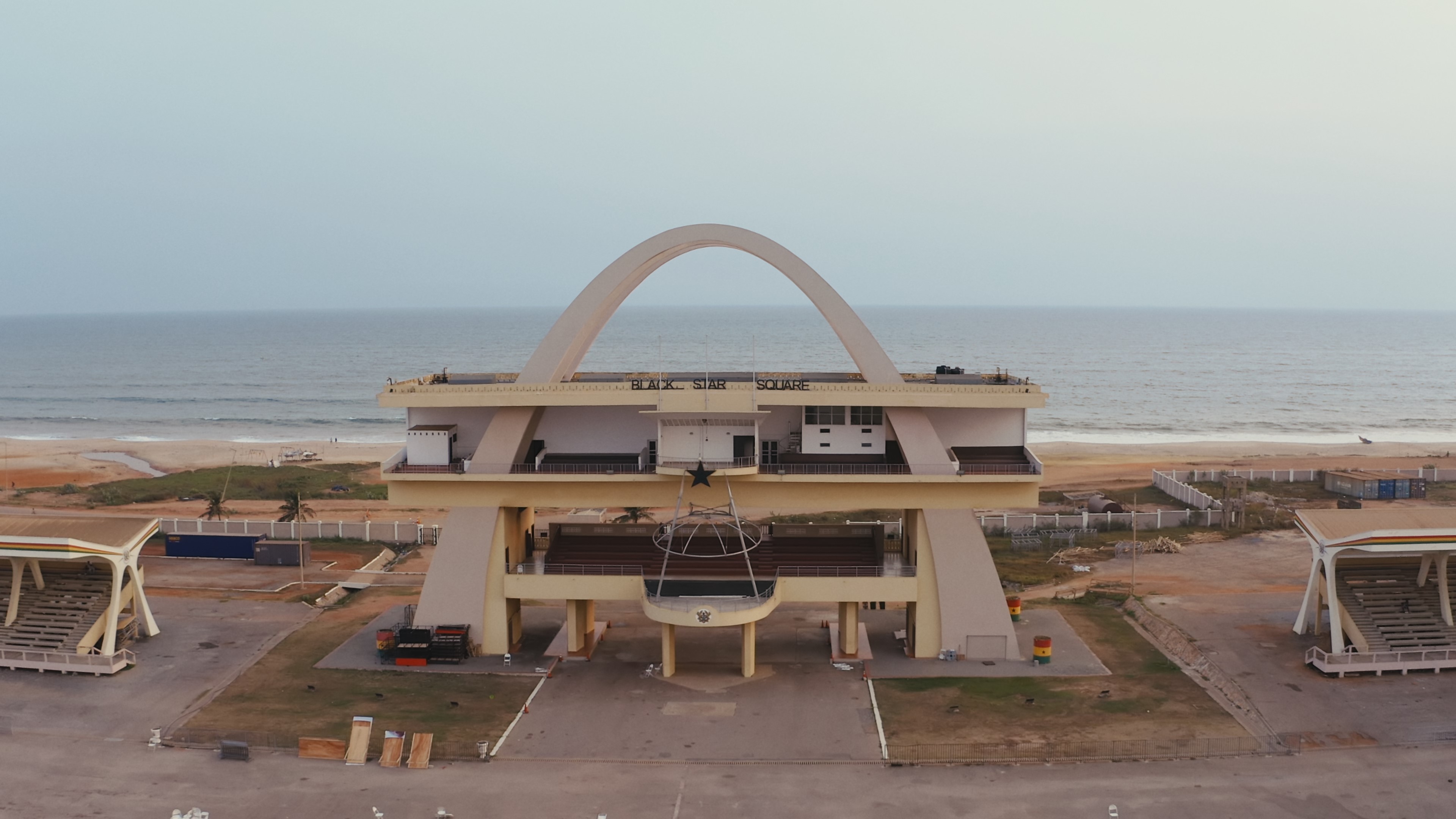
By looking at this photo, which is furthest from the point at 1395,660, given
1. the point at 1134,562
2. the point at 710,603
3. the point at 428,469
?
the point at 428,469

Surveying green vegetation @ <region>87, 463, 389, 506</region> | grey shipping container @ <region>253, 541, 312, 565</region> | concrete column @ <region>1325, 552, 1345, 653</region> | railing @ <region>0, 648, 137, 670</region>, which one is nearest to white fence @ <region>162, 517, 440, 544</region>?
grey shipping container @ <region>253, 541, 312, 565</region>

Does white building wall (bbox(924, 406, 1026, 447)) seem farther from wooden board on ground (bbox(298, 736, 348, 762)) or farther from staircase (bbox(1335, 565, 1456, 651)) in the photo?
wooden board on ground (bbox(298, 736, 348, 762))

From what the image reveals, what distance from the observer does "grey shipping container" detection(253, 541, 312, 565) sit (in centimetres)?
5644

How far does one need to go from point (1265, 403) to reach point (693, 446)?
13265cm

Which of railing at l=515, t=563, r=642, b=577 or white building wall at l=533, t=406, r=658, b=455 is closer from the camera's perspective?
railing at l=515, t=563, r=642, b=577

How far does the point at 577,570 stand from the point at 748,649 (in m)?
7.43

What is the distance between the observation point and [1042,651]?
38625mm

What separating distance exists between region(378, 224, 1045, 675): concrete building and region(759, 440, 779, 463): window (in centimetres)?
8

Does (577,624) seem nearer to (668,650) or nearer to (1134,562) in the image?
(668,650)

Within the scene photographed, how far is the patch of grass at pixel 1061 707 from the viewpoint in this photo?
32219mm

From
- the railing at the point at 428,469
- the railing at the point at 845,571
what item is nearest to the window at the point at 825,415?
the railing at the point at 845,571

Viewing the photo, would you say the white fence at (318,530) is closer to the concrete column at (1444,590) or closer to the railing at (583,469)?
the railing at (583,469)

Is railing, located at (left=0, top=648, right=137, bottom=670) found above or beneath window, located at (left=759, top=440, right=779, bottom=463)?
beneath

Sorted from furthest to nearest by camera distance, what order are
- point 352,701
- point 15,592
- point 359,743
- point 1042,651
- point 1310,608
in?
point 1310,608, point 15,592, point 1042,651, point 352,701, point 359,743
